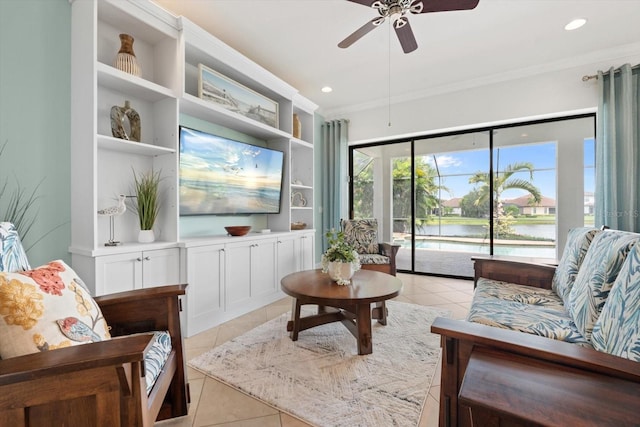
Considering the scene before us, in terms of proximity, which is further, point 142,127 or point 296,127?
point 296,127

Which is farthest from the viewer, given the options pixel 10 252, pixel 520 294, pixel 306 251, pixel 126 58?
pixel 306 251

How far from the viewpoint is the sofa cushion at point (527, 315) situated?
4.21ft

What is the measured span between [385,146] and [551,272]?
3.27 m

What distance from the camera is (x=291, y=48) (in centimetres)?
298

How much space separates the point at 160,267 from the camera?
7.20ft

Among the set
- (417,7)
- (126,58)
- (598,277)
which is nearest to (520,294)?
(598,277)

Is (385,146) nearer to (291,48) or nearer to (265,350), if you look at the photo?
(291,48)

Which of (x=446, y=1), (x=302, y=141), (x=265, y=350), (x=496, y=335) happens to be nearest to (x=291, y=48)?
(x=302, y=141)

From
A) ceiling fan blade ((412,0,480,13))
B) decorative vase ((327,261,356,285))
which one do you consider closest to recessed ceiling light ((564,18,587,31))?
ceiling fan blade ((412,0,480,13))

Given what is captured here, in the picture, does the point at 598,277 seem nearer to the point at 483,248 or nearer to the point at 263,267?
the point at 263,267

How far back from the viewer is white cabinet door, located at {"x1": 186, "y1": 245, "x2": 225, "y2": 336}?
234cm

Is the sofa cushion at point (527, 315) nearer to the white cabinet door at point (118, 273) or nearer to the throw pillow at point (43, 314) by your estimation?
the throw pillow at point (43, 314)

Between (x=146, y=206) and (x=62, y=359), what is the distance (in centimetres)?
168

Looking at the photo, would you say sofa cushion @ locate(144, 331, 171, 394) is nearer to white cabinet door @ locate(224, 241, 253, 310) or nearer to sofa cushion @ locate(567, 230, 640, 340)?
white cabinet door @ locate(224, 241, 253, 310)
